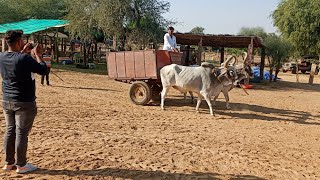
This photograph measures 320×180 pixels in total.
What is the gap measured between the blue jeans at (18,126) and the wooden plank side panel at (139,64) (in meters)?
6.25

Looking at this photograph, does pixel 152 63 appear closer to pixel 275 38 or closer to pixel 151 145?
pixel 151 145

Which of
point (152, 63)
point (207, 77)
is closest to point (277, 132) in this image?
point (207, 77)

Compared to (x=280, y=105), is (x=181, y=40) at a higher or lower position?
higher

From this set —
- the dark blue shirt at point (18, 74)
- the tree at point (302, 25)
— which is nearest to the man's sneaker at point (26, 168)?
the dark blue shirt at point (18, 74)

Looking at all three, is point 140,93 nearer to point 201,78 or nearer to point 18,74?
point 201,78

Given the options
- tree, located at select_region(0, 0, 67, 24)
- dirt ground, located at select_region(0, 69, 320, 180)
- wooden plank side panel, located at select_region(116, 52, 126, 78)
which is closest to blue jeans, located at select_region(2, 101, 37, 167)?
dirt ground, located at select_region(0, 69, 320, 180)

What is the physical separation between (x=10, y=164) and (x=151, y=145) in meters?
2.54

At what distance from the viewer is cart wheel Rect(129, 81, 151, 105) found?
10.9 meters

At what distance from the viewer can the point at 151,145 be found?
6582 millimetres

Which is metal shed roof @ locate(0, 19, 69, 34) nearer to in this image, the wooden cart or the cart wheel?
the wooden cart

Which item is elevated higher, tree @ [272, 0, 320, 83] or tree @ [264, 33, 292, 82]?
tree @ [272, 0, 320, 83]

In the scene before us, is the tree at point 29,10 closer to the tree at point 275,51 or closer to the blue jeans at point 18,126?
the tree at point 275,51

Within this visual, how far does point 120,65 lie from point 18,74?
676 centimetres

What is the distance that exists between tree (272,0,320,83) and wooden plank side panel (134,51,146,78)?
27969 mm
